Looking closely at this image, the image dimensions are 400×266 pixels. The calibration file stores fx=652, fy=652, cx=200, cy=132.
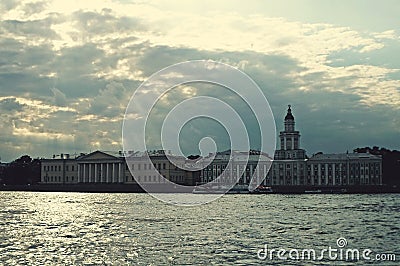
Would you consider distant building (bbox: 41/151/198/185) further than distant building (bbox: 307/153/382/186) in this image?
Yes

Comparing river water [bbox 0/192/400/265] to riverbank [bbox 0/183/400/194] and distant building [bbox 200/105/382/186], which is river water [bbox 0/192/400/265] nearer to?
riverbank [bbox 0/183/400/194]

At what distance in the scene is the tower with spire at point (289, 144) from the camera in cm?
13788

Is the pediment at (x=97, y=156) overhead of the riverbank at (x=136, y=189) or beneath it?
overhead

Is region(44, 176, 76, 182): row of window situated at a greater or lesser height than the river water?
greater

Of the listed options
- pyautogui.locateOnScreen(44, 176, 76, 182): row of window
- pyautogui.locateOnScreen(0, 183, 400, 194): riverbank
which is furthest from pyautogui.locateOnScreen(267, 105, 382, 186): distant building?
pyautogui.locateOnScreen(44, 176, 76, 182): row of window

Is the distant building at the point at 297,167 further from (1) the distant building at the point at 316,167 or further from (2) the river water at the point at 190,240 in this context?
(2) the river water at the point at 190,240

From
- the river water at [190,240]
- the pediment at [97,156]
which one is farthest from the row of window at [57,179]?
the river water at [190,240]

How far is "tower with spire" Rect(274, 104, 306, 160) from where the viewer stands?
138m

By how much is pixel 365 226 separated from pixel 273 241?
10.8 meters

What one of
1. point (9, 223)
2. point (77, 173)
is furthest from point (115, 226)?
point (77, 173)

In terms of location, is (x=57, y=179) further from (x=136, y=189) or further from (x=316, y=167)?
(x=316, y=167)

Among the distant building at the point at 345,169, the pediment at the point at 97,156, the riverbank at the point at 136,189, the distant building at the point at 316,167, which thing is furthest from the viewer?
the pediment at the point at 97,156

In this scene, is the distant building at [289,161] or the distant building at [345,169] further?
the distant building at [289,161]

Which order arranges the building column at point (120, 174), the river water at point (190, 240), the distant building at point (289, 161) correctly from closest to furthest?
the river water at point (190, 240) < the distant building at point (289, 161) < the building column at point (120, 174)
